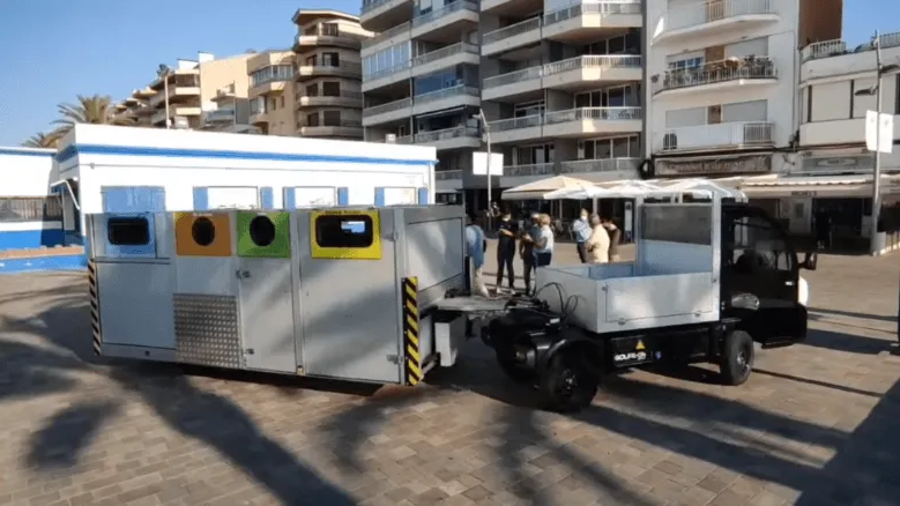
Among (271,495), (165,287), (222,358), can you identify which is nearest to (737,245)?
(271,495)

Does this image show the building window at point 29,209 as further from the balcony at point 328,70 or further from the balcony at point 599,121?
the balcony at point 328,70

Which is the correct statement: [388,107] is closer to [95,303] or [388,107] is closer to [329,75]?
[329,75]

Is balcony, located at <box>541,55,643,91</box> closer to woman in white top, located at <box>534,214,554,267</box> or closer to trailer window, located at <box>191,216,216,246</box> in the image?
woman in white top, located at <box>534,214,554,267</box>

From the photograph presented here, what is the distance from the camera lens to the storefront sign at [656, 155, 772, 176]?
26.2 metres

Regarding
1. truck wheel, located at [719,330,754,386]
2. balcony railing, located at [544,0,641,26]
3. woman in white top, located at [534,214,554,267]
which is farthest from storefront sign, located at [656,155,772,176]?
truck wheel, located at [719,330,754,386]

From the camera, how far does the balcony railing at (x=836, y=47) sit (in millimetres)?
22828

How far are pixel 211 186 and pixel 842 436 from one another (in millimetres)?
21064

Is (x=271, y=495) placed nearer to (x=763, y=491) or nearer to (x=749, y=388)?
(x=763, y=491)

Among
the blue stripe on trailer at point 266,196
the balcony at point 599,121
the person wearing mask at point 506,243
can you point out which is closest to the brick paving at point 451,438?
the person wearing mask at point 506,243

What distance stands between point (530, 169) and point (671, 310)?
2889cm

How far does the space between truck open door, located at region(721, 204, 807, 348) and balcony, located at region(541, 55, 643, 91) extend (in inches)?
1008

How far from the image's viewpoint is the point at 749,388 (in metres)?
6.42

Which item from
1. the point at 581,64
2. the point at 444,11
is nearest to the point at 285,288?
the point at 581,64

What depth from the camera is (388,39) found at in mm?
43219
